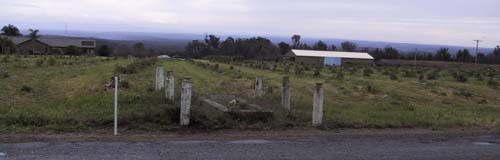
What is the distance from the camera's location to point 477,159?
Result: 6.96m

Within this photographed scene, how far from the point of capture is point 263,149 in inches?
287

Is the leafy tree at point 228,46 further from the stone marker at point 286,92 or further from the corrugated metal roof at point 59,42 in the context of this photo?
the stone marker at point 286,92

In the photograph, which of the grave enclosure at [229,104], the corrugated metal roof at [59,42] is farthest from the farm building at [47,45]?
the grave enclosure at [229,104]

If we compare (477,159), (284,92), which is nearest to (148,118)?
(284,92)

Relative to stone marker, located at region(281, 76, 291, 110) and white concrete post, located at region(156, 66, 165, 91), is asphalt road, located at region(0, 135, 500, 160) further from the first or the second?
white concrete post, located at region(156, 66, 165, 91)

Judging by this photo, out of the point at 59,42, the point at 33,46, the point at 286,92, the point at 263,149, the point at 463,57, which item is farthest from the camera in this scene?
the point at 59,42

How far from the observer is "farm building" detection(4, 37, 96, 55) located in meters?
92.3

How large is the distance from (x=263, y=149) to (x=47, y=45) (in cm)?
9794

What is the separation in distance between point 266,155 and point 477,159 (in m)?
2.73

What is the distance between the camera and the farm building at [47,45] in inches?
3636

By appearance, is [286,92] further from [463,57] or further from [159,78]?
[463,57]

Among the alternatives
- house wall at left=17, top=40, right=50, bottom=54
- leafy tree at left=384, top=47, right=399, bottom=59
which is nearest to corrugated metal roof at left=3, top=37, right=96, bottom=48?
house wall at left=17, top=40, right=50, bottom=54

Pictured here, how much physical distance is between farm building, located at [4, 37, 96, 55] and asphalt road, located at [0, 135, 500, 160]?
3410 inches

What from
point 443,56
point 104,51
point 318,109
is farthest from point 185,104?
point 443,56
